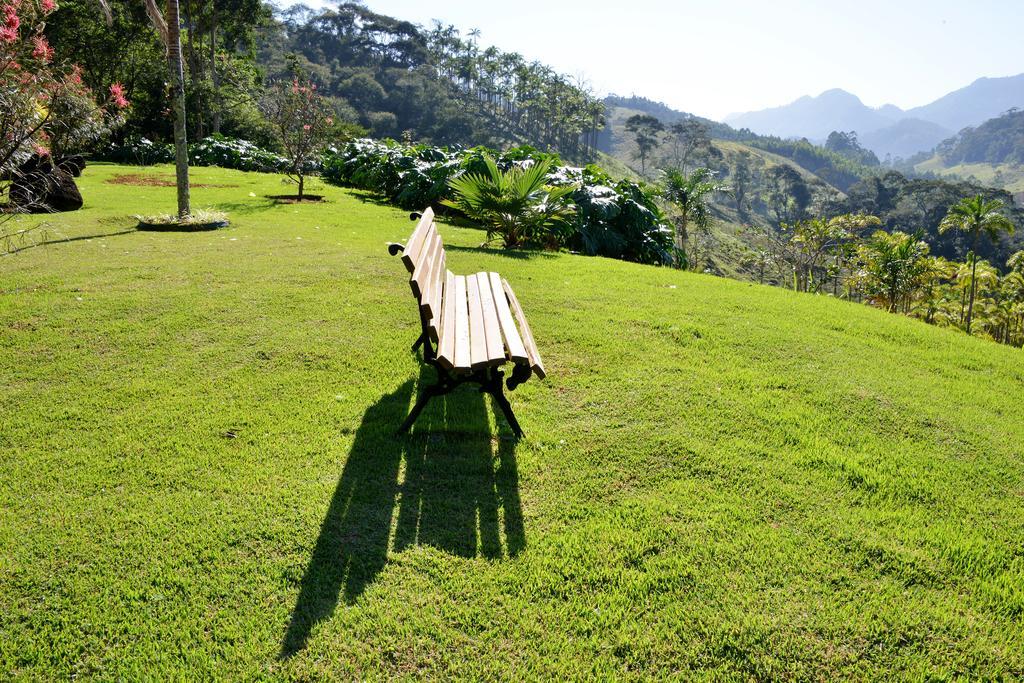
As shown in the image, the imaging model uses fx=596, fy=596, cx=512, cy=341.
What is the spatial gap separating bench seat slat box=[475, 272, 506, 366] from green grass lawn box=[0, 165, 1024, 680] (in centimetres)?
65

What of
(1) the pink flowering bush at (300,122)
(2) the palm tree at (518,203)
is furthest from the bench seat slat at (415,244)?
(1) the pink flowering bush at (300,122)

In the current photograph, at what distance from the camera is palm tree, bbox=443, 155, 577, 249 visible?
388 inches

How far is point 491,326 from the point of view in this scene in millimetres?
3789

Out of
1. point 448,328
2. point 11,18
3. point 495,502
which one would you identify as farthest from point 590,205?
point 495,502

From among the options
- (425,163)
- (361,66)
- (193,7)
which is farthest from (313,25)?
(425,163)

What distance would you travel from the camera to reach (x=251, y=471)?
331 centimetres

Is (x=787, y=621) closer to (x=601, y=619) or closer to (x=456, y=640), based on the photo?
(x=601, y=619)

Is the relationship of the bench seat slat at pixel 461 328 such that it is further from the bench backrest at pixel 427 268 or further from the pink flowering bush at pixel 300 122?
the pink flowering bush at pixel 300 122

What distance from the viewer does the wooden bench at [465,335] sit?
322 centimetres

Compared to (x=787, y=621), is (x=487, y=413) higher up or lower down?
higher up

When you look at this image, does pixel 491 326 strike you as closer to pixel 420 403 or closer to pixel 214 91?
pixel 420 403

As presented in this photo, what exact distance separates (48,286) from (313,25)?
114m

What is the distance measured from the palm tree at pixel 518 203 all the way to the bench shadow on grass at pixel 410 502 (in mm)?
6410

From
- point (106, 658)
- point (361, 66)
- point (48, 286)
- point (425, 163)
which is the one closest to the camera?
point (106, 658)
